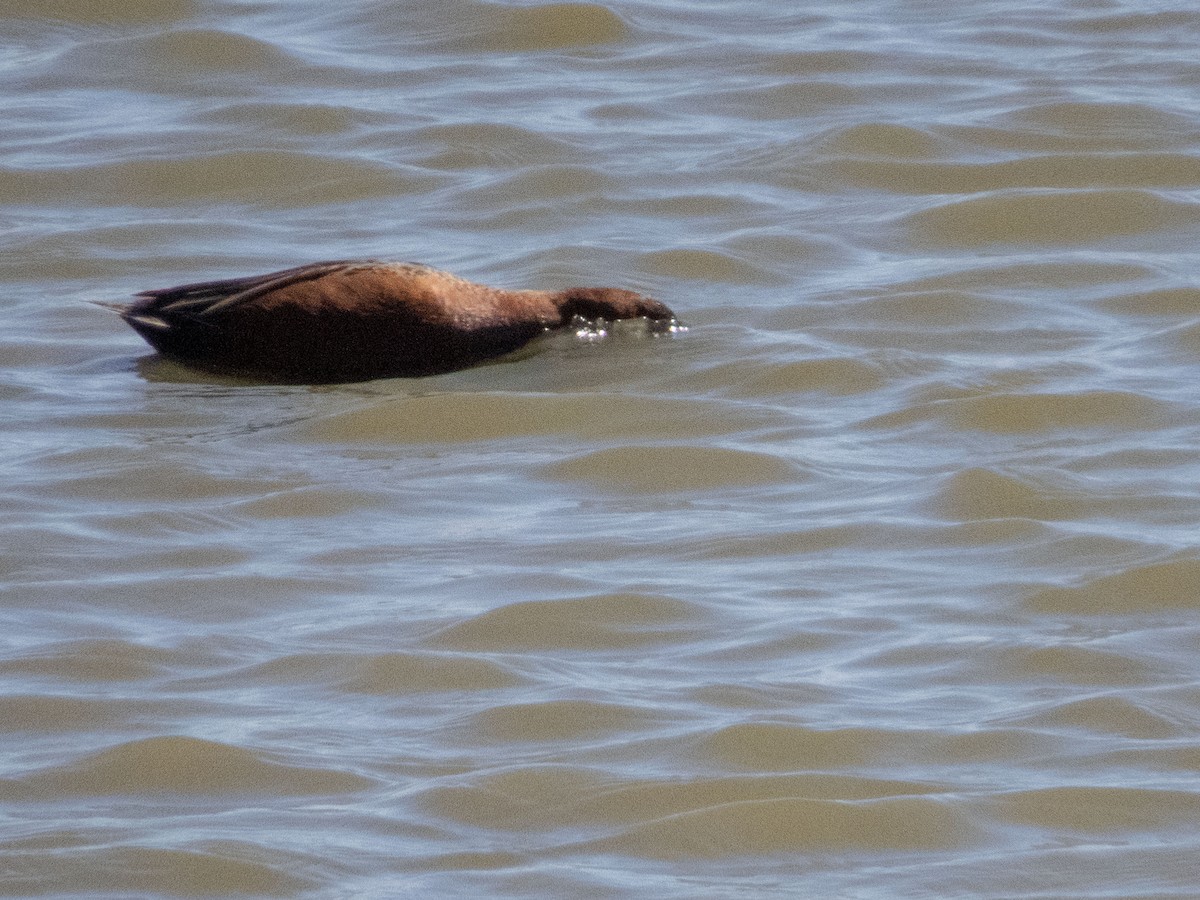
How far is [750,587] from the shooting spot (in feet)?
17.1

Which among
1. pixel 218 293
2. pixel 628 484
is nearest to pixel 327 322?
pixel 218 293

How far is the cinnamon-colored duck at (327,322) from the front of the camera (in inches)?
263

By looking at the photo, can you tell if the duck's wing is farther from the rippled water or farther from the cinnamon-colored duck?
the rippled water

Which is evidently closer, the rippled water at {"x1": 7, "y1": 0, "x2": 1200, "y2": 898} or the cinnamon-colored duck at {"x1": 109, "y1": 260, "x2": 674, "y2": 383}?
the rippled water at {"x1": 7, "y1": 0, "x2": 1200, "y2": 898}

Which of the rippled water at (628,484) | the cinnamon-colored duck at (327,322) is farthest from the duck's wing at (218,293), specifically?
the rippled water at (628,484)

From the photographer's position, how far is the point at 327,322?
668cm

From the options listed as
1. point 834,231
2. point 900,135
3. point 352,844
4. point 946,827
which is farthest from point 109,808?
point 900,135

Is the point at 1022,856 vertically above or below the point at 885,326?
below

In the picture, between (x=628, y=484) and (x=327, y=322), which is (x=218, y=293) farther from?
(x=628, y=484)

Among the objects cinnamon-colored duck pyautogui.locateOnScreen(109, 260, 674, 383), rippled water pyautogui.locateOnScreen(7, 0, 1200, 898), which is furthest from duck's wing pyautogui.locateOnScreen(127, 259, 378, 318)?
rippled water pyautogui.locateOnScreen(7, 0, 1200, 898)

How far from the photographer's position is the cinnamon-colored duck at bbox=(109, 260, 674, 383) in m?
6.68

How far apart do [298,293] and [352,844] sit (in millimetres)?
2836

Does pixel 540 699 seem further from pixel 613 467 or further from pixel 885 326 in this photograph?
pixel 885 326

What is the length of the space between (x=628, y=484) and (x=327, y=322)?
3.78ft
